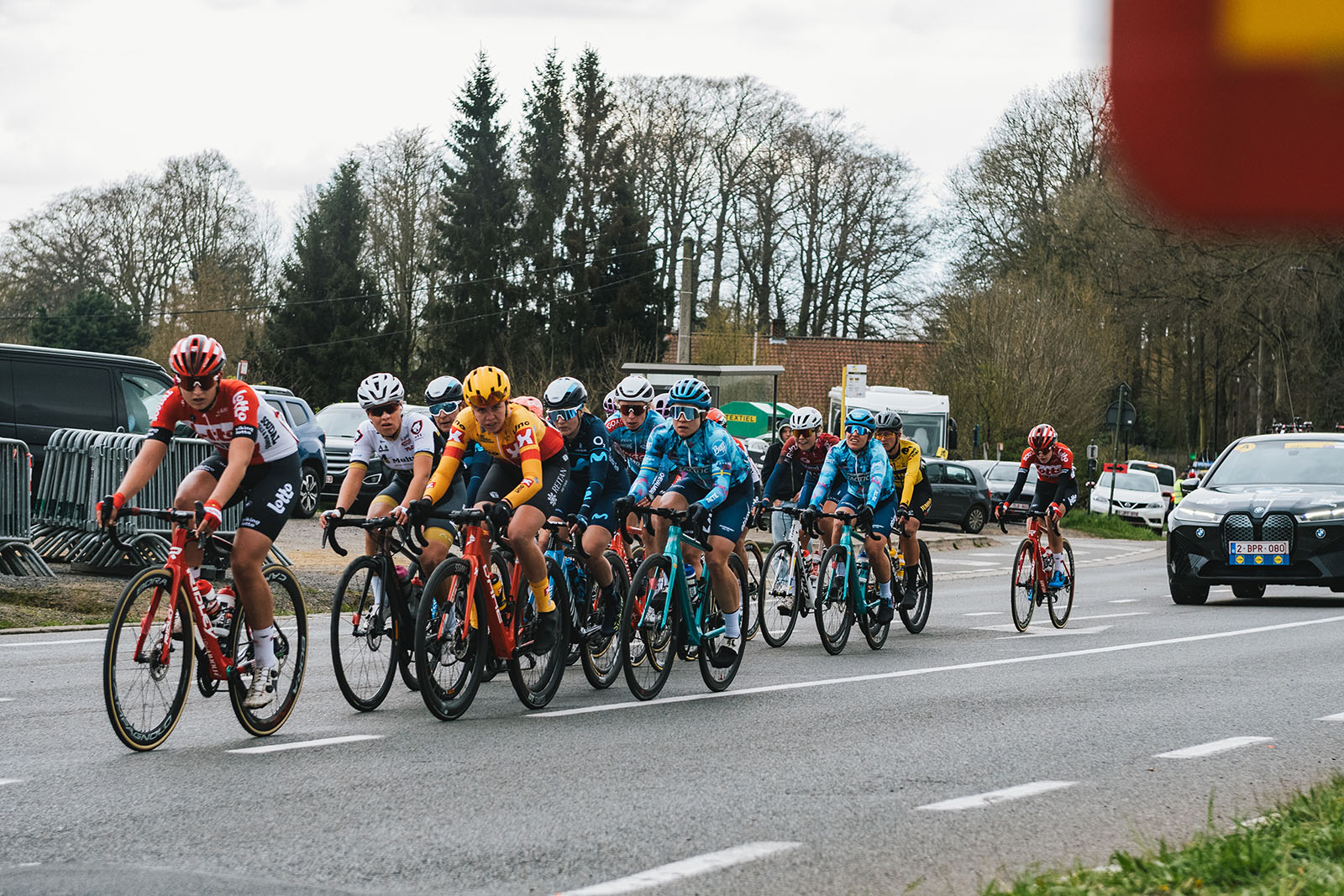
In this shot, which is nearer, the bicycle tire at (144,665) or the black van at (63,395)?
the bicycle tire at (144,665)

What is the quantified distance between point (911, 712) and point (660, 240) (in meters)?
50.4

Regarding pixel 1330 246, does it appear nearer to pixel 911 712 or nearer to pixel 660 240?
pixel 911 712

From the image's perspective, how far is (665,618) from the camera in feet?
30.9

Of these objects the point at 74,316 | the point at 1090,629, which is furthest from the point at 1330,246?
the point at 74,316

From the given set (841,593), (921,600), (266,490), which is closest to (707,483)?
(841,593)

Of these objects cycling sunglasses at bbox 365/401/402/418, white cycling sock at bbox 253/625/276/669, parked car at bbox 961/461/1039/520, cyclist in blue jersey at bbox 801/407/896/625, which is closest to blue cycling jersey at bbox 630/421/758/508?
cycling sunglasses at bbox 365/401/402/418

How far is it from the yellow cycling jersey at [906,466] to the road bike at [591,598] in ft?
14.3

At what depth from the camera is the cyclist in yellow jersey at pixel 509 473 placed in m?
8.38

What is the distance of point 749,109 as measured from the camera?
181 feet

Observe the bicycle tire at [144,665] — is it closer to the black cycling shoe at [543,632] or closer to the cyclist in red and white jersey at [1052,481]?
the black cycling shoe at [543,632]

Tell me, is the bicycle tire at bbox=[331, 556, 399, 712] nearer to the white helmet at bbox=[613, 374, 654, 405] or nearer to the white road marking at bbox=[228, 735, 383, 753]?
the white road marking at bbox=[228, 735, 383, 753]

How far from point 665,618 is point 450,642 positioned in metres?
1.65

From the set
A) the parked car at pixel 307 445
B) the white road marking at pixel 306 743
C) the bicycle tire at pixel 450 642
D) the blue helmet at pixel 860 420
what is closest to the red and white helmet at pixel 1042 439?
the blue helmet at pixel 860 420

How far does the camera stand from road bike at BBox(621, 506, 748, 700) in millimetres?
9164
